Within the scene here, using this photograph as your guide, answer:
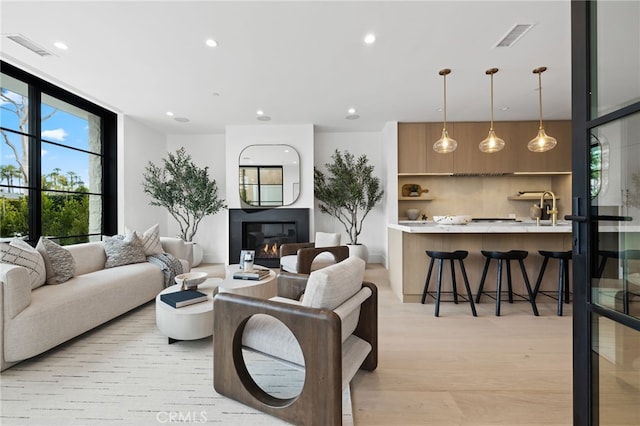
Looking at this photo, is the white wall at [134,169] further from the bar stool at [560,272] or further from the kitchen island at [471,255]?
the bar stool at [560,272]

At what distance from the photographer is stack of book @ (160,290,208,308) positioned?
2232 millimetres

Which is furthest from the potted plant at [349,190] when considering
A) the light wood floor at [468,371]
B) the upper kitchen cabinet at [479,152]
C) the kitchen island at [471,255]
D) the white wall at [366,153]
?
the light wood floor at [468,371]

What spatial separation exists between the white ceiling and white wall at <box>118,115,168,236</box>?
1.74ft

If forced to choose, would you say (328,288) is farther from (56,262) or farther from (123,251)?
(123,251)

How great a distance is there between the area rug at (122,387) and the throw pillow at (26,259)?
62 centimetres

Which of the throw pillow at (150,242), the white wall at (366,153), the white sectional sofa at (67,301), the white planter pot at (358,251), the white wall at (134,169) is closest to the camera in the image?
the white sectional sofa at (67,301)

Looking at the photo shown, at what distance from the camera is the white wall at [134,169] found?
4.71m

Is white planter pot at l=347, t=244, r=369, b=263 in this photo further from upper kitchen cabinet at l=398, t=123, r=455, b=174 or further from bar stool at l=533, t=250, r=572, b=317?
bar stool at l=533, t=250, r=572, b=317

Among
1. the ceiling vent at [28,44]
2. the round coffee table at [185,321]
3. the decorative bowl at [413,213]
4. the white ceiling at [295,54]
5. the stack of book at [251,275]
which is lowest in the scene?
the round coffee table at [185,321]

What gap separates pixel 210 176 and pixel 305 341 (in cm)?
531

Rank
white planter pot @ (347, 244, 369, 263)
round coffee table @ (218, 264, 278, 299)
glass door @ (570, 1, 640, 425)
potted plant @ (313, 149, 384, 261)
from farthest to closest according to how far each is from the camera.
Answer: potted plant @ (313, 149, 384, 261) → white planter pot @ (347, 244, 369, 263) → round coffee table @ (218, 264, 278, 299) → glass door @ (570, 1, 640, 425)

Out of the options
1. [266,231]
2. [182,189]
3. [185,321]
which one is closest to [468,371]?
[185,321]

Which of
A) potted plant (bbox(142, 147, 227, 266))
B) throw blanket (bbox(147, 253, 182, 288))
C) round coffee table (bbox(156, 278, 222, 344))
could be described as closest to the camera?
round coffee table (bbox(156, 278, 222, 344))

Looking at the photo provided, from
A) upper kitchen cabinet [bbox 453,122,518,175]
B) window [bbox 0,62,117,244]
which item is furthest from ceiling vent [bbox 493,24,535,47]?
window [bbox 0,62,117,244]
